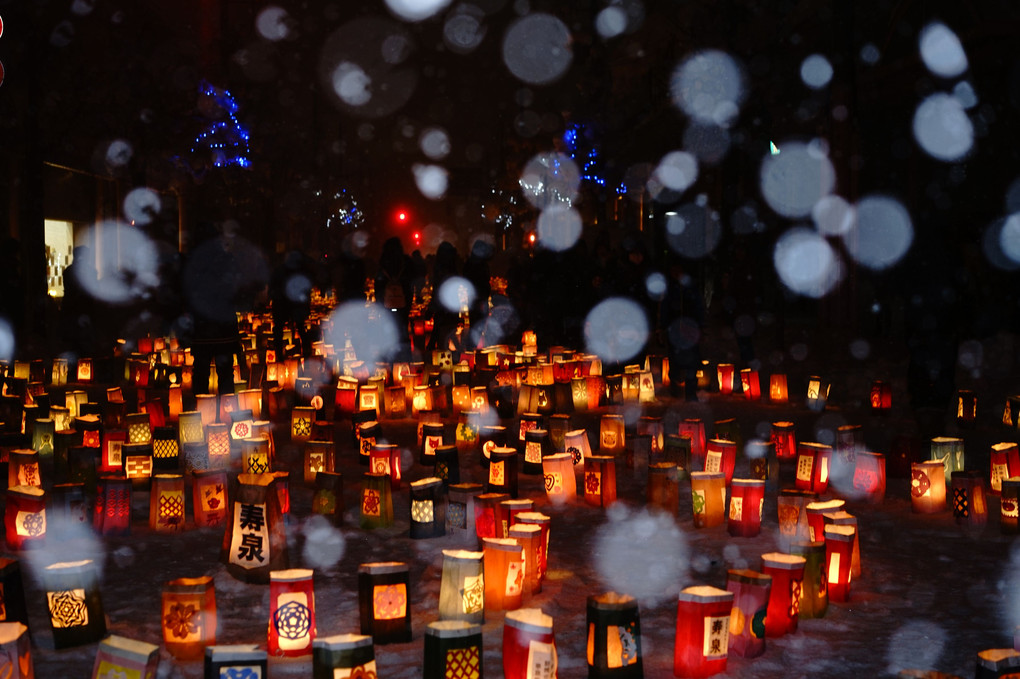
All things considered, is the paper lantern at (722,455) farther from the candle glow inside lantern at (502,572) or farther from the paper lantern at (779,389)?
the paper lantern at (779,389)

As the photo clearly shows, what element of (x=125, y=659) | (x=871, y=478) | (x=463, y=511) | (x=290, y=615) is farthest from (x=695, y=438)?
(x=125, y=659)

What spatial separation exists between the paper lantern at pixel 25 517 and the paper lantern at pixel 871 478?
212 inches

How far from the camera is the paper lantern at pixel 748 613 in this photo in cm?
428

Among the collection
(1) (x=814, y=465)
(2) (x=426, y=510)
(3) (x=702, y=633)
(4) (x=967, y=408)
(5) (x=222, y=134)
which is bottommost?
(3) (x=702, y=633)

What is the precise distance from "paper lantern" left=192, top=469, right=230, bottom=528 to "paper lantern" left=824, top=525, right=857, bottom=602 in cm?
366

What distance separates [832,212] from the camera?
1848 centimetres

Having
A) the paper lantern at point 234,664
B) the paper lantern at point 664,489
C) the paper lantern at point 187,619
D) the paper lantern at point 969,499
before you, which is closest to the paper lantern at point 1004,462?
the paper lantern at point 969,499

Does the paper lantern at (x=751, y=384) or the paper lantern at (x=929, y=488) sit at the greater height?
the paper lantern at (x=751, y=384)

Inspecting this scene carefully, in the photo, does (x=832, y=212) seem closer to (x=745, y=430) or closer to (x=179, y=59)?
(x=745, y=430)

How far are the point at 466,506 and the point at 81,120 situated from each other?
14.5 meters

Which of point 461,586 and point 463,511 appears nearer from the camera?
point 461,586

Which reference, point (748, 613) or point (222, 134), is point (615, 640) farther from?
point (222, 134)

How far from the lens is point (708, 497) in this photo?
6.44 metres

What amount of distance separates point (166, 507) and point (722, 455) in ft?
12.4
